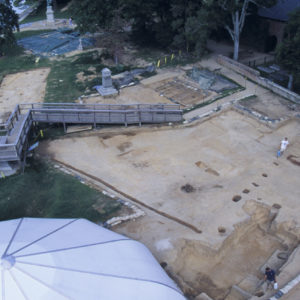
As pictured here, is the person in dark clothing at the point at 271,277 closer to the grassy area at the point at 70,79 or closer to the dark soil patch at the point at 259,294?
the dark soil patch at the point at 259,294

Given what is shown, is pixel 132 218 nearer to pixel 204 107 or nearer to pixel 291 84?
pixel 204 107

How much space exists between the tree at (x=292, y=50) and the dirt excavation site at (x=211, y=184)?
2986 mm

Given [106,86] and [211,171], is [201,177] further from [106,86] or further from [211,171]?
[106,86]

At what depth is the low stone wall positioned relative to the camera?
33.2 metres

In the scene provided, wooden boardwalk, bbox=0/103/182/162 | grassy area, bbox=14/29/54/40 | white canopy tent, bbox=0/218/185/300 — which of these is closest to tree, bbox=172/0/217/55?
wooden boardwalk, bbox=0/103/182/162

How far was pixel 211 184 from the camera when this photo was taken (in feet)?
76.1

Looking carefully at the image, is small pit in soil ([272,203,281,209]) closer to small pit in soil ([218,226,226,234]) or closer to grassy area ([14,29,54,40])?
small pit in soil ([218,226,226,234])

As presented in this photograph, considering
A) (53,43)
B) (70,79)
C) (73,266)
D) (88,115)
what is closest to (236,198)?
(73,266)

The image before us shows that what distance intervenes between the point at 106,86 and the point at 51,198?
51.3 feet

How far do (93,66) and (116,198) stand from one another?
74.2 feet

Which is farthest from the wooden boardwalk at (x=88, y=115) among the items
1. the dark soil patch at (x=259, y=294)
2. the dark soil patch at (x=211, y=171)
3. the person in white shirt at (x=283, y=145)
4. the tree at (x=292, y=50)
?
the dark soil patch at (x=259, y=294)

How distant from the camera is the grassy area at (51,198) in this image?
2058 centimetres

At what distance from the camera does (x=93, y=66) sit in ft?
133

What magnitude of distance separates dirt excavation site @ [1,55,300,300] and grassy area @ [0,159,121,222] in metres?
1.25
